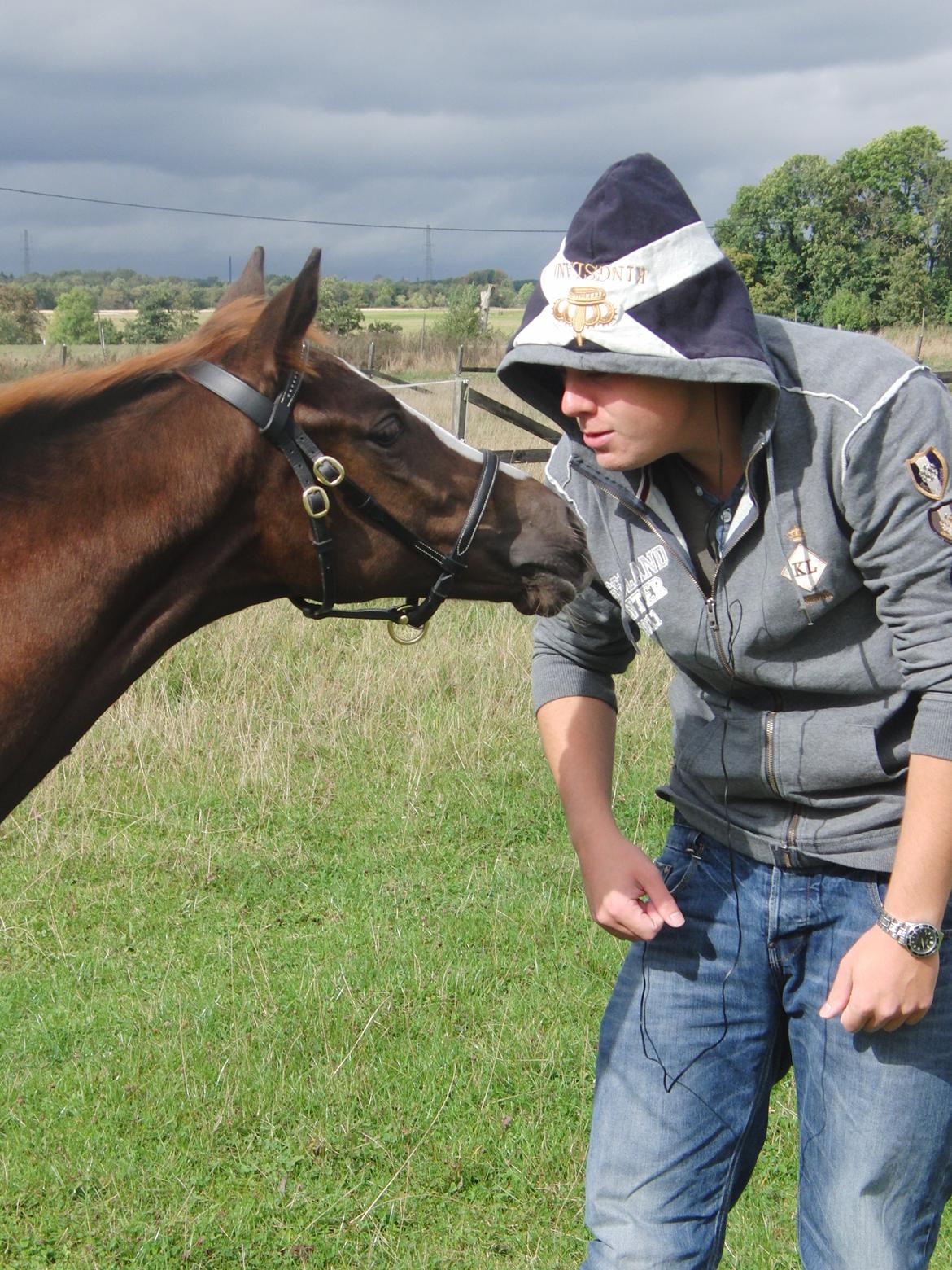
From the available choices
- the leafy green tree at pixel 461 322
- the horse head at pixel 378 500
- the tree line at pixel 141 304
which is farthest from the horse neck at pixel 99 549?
the leafy green tree at pixel 461 322

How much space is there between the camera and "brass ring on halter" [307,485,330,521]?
96.2 inches

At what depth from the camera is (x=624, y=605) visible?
202 centimetres

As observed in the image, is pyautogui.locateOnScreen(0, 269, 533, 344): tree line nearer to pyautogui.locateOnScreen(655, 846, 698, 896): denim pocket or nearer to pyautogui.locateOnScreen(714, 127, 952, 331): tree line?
pyautogui.locateOnScreen(714, 127, 952, 331): tree line

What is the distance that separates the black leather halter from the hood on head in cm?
84

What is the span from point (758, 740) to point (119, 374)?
5.02 feet

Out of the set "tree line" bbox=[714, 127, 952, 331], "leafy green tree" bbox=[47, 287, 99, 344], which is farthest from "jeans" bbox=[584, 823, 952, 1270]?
"tree line" bbox=[714, 127, 952, 331]

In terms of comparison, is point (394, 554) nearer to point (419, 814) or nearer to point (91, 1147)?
point (91, 1147)

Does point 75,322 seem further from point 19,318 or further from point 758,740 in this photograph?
point 758,740

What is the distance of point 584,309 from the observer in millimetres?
1709

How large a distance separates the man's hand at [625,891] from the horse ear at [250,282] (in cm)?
163

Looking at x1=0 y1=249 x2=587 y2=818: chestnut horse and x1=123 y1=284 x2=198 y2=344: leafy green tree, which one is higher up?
x1=123 y1=284 x2=198 y2=344: leafy green tree

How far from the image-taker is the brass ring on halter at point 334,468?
8.05 feet

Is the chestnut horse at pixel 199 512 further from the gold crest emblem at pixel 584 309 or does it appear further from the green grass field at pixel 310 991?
the green grass field at pixel 310 991

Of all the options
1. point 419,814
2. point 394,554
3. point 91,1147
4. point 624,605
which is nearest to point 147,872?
point 419,814
